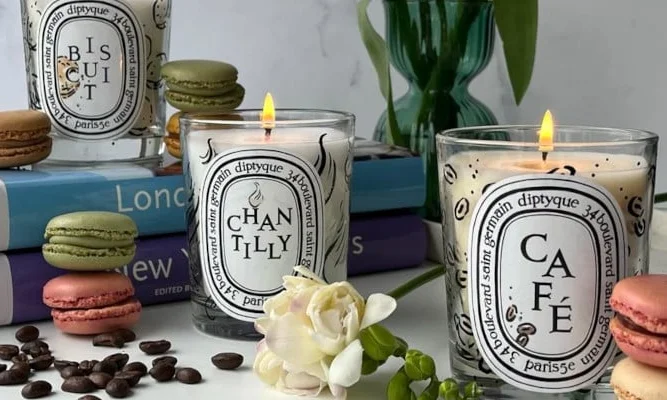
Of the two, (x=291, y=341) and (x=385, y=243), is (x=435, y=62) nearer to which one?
(x=385, y=243)

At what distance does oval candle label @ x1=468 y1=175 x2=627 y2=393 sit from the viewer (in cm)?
51

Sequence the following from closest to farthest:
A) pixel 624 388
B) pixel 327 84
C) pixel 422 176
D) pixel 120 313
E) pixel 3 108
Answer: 1. pixel 624 388
2. pixel 120 313
3. pixel 422 176
4. pixel 3 108
5. pixel 327 84

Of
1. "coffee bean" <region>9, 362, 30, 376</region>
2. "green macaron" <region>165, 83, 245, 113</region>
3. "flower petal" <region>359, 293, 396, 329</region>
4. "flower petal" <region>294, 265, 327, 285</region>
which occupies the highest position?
"green macaron" <region>165, 83, 245, 113</region>

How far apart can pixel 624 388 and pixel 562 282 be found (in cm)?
6

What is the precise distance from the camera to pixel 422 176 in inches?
33.7

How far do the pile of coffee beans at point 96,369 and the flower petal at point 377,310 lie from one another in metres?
0.10

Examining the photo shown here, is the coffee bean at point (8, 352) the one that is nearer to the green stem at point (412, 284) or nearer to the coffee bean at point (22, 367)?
the coffee bean at point (22, 367)

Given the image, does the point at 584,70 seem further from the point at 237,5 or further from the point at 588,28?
the point at 237,5

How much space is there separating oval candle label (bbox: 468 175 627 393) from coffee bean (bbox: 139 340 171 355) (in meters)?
0.21

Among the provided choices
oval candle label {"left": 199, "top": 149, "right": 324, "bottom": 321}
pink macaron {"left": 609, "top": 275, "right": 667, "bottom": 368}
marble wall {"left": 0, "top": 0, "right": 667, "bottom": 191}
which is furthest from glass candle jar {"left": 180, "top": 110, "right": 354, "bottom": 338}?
marble wall {"left": 0, "top": 0, "right": 667, "bottom": 191}

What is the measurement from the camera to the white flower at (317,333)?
0.54 metres

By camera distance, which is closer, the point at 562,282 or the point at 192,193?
the point at 562,282

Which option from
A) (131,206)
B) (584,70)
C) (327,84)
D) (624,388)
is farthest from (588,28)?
(624,388)

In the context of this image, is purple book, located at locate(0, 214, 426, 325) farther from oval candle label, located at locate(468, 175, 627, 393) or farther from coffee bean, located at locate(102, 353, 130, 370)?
oval candle label, located at locate(468, 175, 627, 393)
